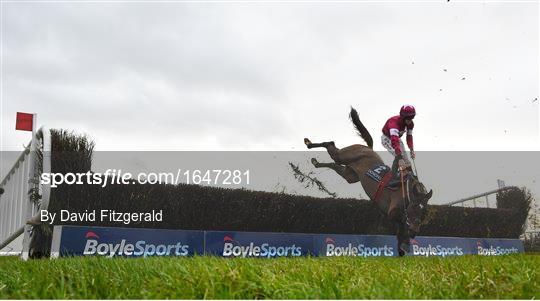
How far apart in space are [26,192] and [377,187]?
22.2ft

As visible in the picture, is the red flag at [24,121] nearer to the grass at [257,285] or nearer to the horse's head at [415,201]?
the grass at [257,285]

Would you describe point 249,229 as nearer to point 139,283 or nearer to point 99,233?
point 99,233

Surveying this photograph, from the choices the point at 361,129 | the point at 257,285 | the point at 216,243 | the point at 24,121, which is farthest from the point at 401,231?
the point at 257,285

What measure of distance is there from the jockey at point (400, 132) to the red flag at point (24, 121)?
22.0ft

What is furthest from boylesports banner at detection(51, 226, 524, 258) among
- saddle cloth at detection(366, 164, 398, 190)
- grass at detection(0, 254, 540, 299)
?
grass at detection(0, 254, 540, 299)

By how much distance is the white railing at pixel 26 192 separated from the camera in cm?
781

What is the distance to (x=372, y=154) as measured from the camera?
10.8 meters

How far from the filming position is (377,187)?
10344 millimetres

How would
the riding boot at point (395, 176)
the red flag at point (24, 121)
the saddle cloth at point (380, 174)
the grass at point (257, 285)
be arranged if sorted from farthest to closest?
the saddle cloth at point (380, 174) < the riding boot at point (395, 176) < the red flag at point (24, 121) < the grass at point (257, 285)

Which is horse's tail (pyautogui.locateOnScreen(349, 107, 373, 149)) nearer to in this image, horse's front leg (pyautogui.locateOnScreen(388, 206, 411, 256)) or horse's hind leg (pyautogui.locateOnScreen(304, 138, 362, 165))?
horse's hind leg (pyautogui.locateOnScreen(304, 138, 362, 165))

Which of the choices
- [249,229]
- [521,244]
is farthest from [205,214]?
[521,244]

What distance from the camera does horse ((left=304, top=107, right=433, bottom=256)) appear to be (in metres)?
9.50

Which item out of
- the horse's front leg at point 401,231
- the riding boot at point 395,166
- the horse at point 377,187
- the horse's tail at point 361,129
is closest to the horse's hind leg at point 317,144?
the horse at point 377,187

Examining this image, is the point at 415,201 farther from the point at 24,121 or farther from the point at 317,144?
the point at 24,121
